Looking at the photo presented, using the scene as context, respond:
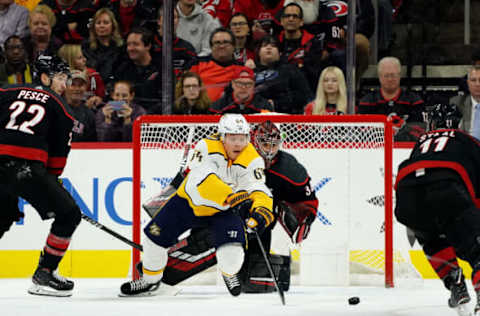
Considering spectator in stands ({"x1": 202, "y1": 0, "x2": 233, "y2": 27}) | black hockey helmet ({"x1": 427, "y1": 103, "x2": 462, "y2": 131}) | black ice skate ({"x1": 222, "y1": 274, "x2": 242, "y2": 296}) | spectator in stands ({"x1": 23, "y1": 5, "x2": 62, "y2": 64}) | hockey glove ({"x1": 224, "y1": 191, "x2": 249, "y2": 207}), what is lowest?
black ice skate ({"x1": 222, "y1": 274, "x2": 242, "y2": 296})

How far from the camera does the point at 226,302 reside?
436 cm

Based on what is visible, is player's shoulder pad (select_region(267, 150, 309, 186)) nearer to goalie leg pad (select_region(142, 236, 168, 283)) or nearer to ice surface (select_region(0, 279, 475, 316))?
ice surface (select_region(0, 279, 475, 316))

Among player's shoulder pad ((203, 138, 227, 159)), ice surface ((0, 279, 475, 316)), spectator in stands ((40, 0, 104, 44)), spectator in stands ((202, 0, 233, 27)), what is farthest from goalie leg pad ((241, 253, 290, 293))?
spectator in stands ((40, 0, 104, 44))

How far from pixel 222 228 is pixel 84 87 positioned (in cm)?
219

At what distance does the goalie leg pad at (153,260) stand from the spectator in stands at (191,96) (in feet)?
5.18

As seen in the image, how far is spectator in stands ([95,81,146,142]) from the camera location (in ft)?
19.4

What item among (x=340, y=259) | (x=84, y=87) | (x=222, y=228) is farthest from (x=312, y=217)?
(x=84, y=87)

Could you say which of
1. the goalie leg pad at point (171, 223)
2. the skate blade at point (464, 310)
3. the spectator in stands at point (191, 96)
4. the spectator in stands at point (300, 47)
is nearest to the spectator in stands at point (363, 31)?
the spectator in stands at point (300, 47)

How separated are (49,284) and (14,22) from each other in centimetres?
268

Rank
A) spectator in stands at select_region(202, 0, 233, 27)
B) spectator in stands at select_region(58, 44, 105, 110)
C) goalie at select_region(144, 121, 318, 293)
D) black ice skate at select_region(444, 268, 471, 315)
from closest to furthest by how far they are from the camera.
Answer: black ice skate at select_region(444, 268, 471, 315), goalie at select_region(144, 121, 318, 293), spectator in stands at select_region(58, 44, 105, 110), spectator in stands at select_region(202, 0, 233, 27)

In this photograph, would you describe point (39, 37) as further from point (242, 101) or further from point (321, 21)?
point (321, 21)

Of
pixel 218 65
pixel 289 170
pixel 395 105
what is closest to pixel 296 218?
pixel 289 170

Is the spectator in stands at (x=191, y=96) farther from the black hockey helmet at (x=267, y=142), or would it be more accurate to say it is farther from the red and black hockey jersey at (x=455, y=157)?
the red and black hockey jersey at (x=455, y=157)

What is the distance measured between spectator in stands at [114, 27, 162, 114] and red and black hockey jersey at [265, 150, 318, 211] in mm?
1260
